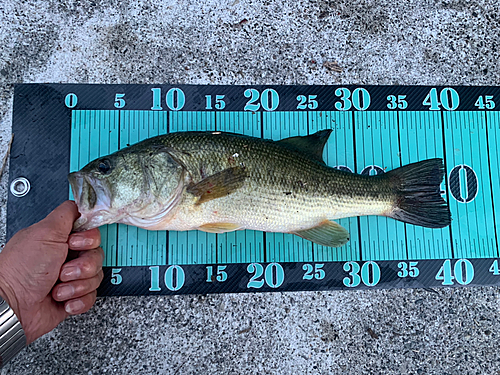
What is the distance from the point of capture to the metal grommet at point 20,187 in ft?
7.73

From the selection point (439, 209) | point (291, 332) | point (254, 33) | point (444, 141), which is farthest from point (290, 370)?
point (254, 33)

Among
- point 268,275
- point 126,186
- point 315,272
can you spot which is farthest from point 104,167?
point 315,272

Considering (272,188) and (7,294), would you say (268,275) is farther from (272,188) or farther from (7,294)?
(7,294)

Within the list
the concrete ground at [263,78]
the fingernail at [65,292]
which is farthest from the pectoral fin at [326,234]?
the fingernail at [65,292]

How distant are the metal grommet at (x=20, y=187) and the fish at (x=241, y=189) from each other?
26.3 inches

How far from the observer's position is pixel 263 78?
8.43 feet

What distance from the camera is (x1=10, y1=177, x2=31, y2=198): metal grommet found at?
236 cm

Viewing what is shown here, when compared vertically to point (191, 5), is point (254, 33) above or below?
below

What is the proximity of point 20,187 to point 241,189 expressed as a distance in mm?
1651

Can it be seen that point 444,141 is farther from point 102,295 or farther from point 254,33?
point 102,295

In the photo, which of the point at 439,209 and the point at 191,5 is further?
the point at 191,5

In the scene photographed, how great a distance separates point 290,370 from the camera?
2338 millimetres

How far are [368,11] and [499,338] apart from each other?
273 cm

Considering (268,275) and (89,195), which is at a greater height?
(89,195)
